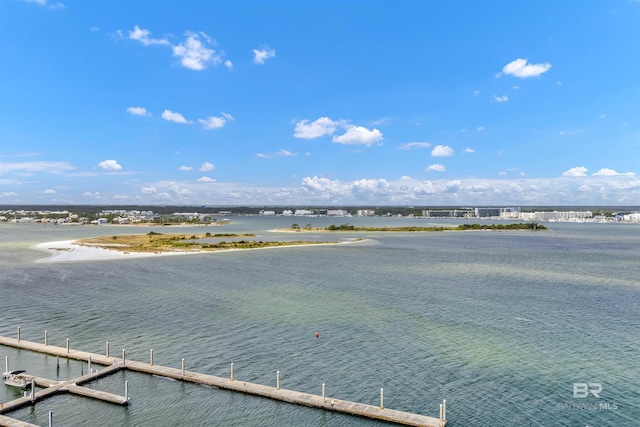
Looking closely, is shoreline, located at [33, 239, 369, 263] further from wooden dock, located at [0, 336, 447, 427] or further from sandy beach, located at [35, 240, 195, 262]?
wooden dock, located at [0, 336, 447, 427]

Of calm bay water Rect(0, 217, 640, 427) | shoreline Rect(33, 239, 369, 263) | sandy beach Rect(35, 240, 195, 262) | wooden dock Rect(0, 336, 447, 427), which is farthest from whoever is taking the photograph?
sandy beach Rect(35, 240, 195, 262)

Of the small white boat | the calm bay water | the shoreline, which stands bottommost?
the calm bay water

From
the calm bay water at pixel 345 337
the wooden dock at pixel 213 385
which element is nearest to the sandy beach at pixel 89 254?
the calm bay water at pixel 345 337

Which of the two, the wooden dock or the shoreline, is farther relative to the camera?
the shoreline

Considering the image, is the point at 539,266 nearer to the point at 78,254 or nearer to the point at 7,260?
the point at 78,254

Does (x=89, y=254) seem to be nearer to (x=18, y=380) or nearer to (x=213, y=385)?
(x=18, y=380)

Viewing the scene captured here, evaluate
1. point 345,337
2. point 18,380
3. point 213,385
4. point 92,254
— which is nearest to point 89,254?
point 92,254

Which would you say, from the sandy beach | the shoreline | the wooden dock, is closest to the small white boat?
the wooden dock

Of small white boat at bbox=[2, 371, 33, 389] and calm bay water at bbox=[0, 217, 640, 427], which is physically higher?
small white boat at bbox=[2, 371, 33, 389]
